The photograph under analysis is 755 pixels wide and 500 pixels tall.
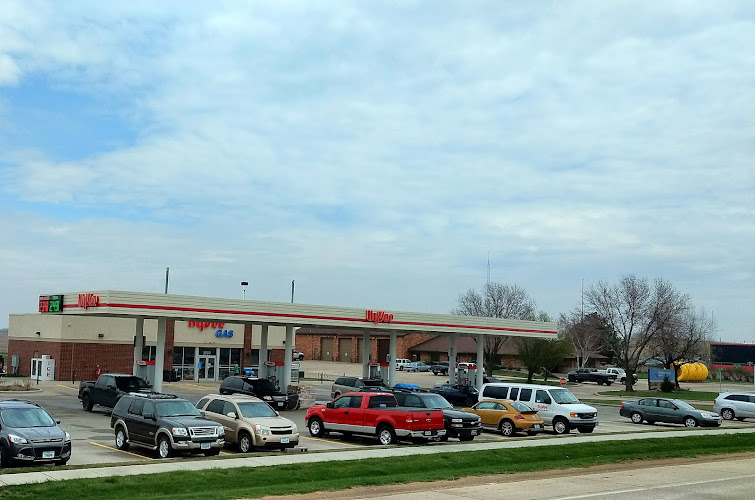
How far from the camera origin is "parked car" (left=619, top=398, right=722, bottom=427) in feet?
117

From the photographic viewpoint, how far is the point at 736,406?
1651 inches

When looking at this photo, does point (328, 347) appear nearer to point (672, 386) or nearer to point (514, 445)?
point (672, 386)

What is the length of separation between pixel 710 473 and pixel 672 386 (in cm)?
4920

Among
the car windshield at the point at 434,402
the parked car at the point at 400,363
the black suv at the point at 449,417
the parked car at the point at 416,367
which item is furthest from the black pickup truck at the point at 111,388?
the parked car at the point at 400,363

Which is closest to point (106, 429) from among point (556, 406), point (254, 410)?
point (254, 410)

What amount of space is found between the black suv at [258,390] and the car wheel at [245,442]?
546 inches

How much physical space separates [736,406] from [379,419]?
25.9 metres

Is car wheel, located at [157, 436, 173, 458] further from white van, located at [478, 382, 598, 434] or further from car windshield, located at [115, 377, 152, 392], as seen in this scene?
white van, located at [478, 382, 598, 434]

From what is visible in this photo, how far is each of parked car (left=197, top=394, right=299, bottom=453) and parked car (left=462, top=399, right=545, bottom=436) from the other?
924cm

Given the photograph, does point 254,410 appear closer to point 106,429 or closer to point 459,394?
point 106,429

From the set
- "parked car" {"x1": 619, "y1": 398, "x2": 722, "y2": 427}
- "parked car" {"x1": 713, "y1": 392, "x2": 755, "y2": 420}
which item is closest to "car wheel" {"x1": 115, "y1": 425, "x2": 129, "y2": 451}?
"parked car" {"x1": 619, "y1": 398, "x2": 722, "y2": 427}

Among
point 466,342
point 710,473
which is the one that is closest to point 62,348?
point 710,473

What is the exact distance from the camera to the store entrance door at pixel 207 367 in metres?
63.9

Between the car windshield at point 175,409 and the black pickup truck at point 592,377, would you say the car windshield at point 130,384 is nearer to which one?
the car windshield at point 175,409
